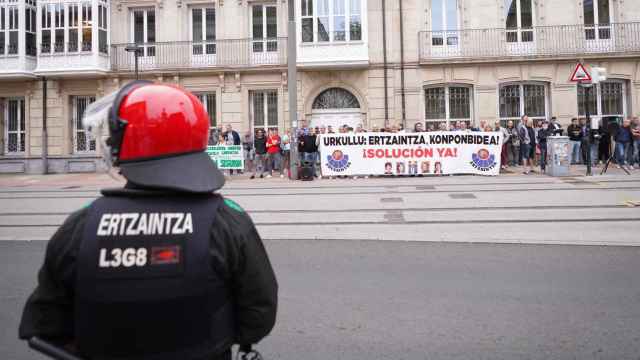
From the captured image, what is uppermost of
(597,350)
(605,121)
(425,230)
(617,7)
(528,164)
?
(617,7)

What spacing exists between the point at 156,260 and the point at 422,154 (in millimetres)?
16261

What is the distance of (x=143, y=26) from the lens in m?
25.4

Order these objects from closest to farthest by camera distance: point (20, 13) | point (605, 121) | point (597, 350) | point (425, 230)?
point (597, 350), point (425, 230), point (605, 121), point (20, 13)

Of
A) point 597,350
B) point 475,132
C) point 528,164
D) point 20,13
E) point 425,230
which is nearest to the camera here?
point 597,350

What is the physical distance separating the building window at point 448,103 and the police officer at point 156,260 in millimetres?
22706

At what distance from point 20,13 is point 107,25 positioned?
380cm

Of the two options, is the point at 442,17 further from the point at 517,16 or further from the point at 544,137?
the point at 544,137

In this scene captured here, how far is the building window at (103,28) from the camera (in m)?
24.6

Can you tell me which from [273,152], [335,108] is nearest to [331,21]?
[335,108]

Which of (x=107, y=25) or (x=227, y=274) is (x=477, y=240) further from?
(x=107, y=25)

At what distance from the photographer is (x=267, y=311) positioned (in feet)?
6.29

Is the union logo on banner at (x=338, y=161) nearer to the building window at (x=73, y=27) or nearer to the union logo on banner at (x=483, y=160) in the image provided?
the union logo on banner at (x=483, y=160)

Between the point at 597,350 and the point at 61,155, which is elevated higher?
Result: the point at 61,155

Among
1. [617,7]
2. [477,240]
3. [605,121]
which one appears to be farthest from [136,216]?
[617,7]
